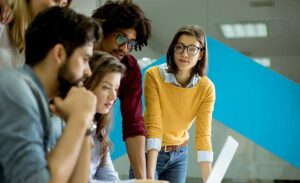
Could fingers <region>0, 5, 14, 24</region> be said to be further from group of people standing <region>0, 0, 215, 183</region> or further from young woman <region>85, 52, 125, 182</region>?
young woman <region>85, 52, 125, 182</region>

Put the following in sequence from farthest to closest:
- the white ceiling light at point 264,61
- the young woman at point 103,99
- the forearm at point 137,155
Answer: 1. the white ceiling light at point 264,61
2. the forearm at point 137,155
3. the young woman at point 103,99

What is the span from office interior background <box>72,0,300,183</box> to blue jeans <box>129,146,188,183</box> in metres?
1.60

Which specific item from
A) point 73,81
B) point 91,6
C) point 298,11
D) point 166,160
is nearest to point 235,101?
A: point 298,11

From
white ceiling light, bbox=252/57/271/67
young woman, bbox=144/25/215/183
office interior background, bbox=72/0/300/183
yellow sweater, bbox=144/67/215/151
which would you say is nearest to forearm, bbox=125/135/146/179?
young woman, bbox=144/25/215/183

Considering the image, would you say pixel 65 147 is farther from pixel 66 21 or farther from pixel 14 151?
pixel 66 21

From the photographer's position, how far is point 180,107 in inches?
98.0

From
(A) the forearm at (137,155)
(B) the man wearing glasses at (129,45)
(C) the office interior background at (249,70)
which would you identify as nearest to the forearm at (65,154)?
(B) the man wearing glasses at (129,45)

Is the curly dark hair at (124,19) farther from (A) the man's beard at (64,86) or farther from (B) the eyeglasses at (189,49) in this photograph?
(A) the man's beard at (64,86)

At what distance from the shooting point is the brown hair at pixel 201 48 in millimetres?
2395

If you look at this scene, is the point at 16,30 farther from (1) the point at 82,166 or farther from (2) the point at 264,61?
(2) the point at 264,61

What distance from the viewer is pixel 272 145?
420cm

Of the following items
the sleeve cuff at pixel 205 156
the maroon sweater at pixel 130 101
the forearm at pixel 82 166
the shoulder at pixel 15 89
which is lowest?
the sleeve cuff at pixel 205 156

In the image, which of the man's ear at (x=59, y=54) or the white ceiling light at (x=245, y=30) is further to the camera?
the white ceiling light at (x=245, y=30)

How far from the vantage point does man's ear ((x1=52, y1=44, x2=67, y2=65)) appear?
1.17m
